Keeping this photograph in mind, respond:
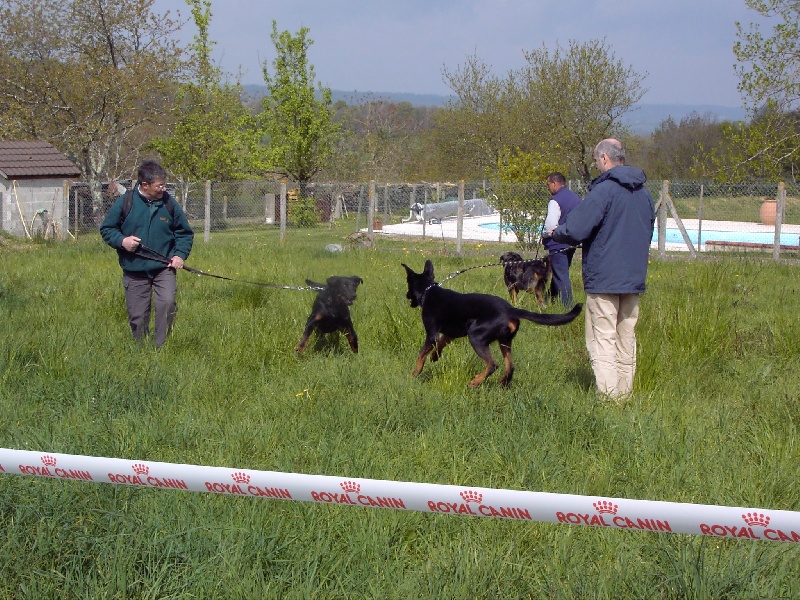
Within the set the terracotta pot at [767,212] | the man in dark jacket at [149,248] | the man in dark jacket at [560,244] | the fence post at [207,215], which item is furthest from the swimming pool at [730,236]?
the man in dark jacket at [149,248]

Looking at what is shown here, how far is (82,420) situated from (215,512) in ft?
5.68

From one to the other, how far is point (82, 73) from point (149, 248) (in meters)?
24.4

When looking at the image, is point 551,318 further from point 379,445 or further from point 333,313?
point 333,313

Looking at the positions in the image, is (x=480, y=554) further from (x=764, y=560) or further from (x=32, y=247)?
(x=32, y=247)

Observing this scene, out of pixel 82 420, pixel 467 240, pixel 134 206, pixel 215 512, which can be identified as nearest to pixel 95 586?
pixel 215 512

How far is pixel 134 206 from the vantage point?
24.0 ft

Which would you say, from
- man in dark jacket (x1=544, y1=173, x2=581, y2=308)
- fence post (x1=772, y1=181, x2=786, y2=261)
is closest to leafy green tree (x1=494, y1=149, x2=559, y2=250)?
fence post (x1=772, y1=181, x2=786, y2=261)

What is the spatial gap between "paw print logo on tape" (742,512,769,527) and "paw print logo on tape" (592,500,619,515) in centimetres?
39

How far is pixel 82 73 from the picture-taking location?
28.7m

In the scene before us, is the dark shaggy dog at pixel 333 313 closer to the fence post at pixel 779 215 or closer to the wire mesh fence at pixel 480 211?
the wire mesh fence at pixel 480 211

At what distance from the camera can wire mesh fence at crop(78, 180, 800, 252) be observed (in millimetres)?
18156

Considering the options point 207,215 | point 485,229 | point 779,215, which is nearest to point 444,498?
point 779,215

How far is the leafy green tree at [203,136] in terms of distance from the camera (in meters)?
31.1

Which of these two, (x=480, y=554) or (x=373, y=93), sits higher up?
(x=373, y=93)
